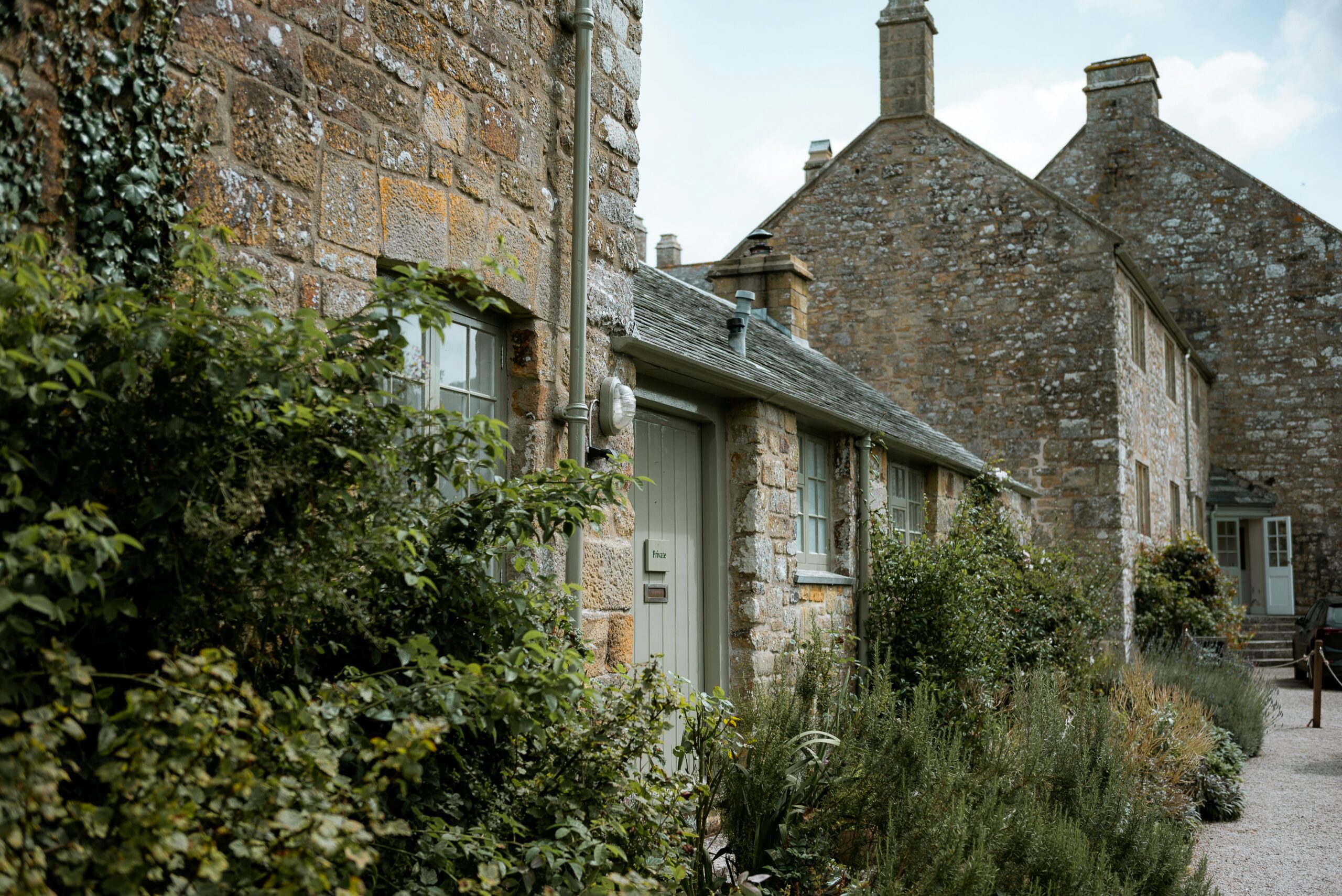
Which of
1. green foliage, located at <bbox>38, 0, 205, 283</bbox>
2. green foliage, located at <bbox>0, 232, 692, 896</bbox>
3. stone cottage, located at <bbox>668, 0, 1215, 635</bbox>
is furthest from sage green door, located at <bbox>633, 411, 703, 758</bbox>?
stone cottage, located at <bbox>668, 0, 1215, 635</bbox>

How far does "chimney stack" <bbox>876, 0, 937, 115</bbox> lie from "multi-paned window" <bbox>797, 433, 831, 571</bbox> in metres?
→ 8.48

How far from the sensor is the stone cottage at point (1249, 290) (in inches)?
767

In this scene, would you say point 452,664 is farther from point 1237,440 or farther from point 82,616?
point 1237,440

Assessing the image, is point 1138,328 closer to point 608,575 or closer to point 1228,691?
point 1228,691

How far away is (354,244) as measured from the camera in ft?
12.4

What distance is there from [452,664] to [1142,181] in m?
20.0

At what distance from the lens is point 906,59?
15445 millimetres

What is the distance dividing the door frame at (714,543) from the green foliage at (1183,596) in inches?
397

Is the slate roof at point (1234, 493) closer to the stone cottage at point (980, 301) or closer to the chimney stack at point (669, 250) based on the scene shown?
the stone cottage at point (980, 301)

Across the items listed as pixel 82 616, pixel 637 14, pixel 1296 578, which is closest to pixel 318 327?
pixel 82 616

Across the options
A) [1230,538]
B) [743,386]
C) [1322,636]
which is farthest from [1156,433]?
[743,386]

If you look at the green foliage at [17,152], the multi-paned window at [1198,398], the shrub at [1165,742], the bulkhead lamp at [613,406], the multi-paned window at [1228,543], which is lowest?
the shrub at [1165,742]

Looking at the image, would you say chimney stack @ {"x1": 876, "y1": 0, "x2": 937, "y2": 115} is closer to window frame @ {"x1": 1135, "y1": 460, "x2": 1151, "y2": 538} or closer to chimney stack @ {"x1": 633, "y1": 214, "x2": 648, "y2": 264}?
window frame @ {"x1": 1135, "y1": 460, "x2": 1151, "y2": 538}

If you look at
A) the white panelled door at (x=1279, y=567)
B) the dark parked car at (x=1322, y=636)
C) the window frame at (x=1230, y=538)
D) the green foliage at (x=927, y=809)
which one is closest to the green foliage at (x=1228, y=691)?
the dark parked car at (x=1322, y=636)
